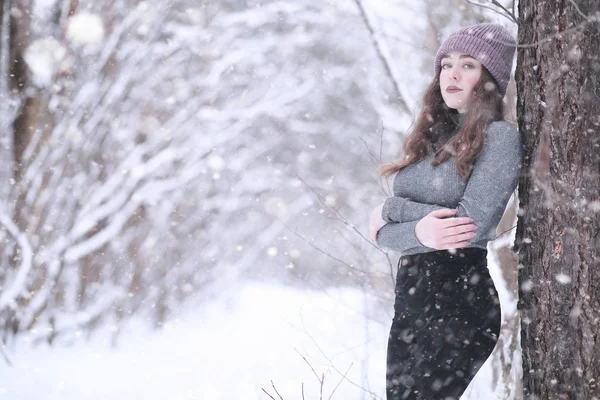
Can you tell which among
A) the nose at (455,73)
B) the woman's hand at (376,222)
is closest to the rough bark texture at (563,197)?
the nose at (455,73)

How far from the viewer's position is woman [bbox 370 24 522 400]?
203cm

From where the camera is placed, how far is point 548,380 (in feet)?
6.93

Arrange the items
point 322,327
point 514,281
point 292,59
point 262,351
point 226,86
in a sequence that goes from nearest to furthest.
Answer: point 514,281
point 262,351
point 322,327
point 226,86
point 292,59

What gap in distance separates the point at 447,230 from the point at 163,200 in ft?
23.3

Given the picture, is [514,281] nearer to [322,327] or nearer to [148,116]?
[322,327]

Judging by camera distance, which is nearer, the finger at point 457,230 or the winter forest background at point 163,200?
the finger at point 457,230

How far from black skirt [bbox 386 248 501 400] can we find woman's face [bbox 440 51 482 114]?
57 centimetres

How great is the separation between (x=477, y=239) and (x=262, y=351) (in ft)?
17.1

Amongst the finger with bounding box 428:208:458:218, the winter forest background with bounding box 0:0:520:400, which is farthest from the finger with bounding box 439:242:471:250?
the winter forest background with bounding box 0:0:520:400

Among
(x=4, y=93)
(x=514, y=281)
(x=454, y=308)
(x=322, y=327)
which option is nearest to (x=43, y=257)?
(x=4, y=93)

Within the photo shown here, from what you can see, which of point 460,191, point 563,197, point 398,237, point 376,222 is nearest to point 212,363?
point 376,222

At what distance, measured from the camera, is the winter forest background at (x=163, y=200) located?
5.46 meters

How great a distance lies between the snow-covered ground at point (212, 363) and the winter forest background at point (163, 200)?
38 millimetres

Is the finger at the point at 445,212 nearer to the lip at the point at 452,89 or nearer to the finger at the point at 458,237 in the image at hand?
the finger at the point at 458,237
